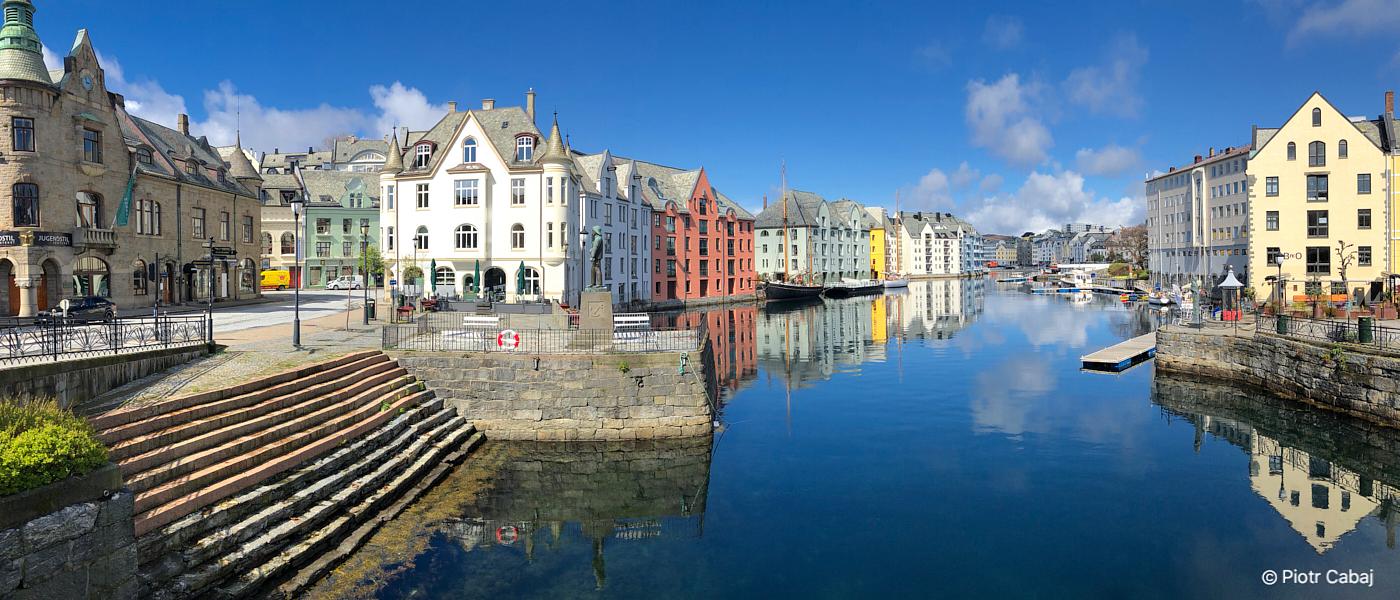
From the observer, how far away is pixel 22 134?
31.7 meters

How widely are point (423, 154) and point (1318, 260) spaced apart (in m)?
67.0

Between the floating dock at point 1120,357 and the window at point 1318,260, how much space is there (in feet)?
63.1

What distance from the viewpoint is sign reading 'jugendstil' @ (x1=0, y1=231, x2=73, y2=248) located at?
3169 cm

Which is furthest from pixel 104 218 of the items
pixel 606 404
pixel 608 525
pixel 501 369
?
pixel 608 525

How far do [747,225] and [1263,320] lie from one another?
6777cm

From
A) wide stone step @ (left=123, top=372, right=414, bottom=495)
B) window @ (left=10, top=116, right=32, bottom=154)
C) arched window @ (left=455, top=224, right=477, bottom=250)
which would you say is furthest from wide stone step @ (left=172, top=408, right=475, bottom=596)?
arched window @ (left=455, top=224, right=477, bottom=250)

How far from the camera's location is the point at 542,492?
1936 cm

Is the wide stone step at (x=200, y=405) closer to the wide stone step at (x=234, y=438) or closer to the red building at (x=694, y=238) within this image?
the wide stone step at (x=234, y=438)

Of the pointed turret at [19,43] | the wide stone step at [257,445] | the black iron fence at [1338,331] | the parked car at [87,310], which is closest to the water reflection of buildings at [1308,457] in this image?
the black iron fence at [1338,331]

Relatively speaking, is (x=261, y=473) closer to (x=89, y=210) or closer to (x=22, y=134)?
(x=22, y=134)

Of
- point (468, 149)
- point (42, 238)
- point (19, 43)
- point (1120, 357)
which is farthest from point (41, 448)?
point (468, 149)

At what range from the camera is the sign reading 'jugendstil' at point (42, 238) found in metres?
31.7

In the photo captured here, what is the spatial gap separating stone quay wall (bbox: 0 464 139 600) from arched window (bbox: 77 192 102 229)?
31.8m

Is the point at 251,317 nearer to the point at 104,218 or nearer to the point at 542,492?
the point at 104,218
